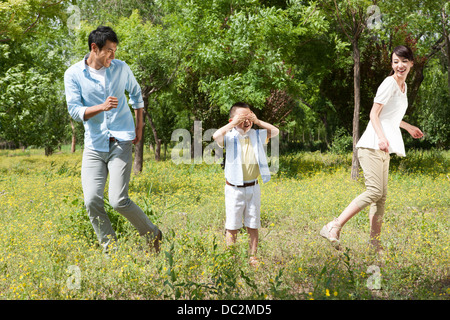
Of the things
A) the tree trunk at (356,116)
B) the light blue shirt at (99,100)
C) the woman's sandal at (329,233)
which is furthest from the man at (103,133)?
the tree trunk at (356,116)

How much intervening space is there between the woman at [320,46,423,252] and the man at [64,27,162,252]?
2.53m

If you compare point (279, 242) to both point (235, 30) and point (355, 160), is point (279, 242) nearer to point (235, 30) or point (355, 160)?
point (355, 160)

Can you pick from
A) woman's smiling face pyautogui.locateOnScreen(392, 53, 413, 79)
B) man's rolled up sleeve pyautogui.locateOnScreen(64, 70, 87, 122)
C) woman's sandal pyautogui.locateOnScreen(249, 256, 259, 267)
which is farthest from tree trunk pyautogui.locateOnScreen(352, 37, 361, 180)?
man's rolled up sleeve pyautogui.locateOnScreen(64, 70, 87, 122)

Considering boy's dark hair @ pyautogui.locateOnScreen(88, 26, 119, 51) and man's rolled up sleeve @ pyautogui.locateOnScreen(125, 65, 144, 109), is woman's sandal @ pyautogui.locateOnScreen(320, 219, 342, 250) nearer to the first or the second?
man's rolled up sleeve @ pyautogui.locateOnScreen(125, 65, 144, 109)

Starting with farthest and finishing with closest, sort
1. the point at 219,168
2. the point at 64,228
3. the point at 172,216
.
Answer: the point at 219,168, the point at 172,216, the point at 64,228

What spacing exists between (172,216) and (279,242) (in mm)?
2123

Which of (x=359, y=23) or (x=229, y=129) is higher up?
(x=359, y=23)

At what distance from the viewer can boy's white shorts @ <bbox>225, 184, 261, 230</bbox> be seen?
4.27 metres

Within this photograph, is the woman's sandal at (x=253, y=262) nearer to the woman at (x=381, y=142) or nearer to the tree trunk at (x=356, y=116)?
the woman at (x=381, y=142)

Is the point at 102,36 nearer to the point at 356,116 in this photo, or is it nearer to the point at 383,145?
the point at 383,145

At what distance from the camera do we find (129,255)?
411 cm

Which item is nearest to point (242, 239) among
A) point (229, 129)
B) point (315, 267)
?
point (315, 267)

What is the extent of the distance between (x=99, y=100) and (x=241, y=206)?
6.07 ft

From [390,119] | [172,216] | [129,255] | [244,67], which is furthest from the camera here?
[244,67]
